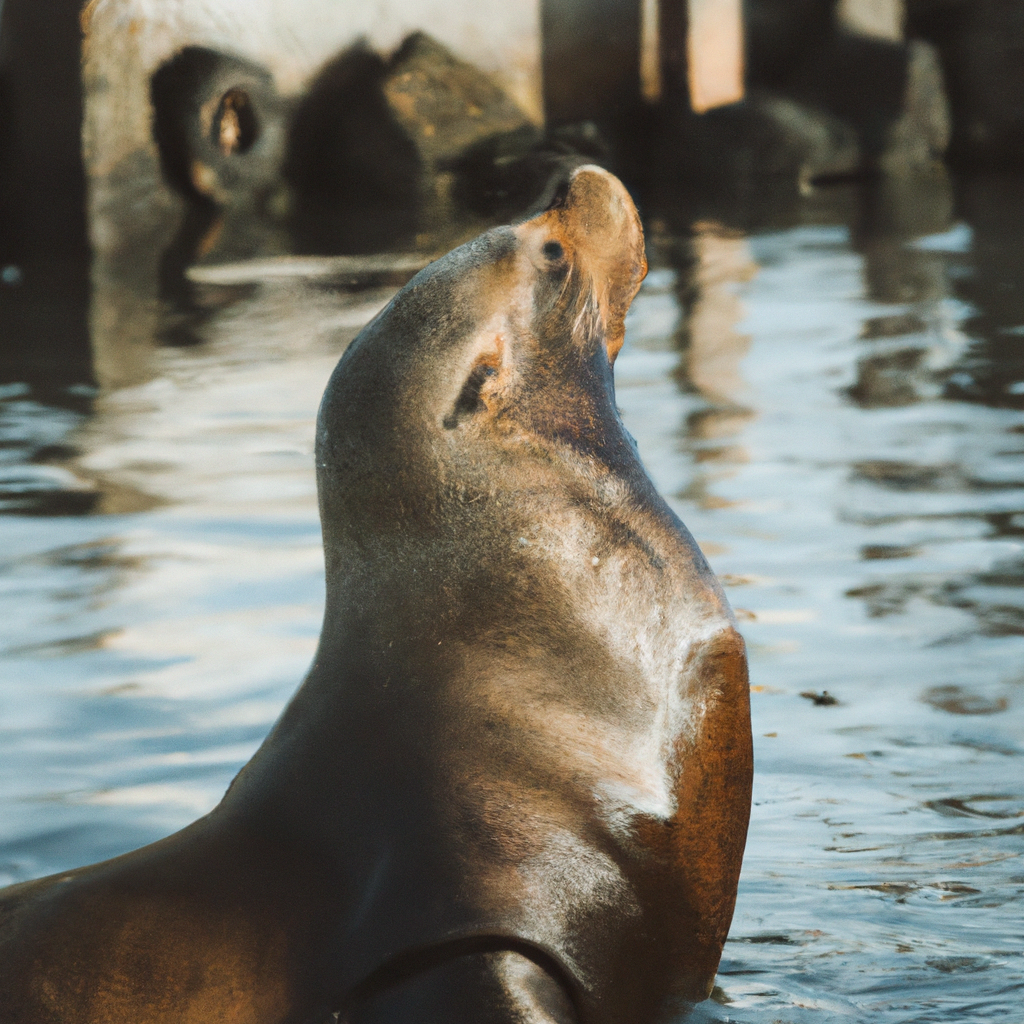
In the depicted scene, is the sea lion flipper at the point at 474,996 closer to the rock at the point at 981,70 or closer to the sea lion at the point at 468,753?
the sea lion at the point at 468,753

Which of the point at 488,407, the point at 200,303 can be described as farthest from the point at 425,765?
the point at 200,303

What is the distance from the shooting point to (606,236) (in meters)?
2.85

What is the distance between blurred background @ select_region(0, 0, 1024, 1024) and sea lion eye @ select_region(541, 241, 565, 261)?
1155mm

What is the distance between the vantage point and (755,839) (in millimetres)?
3545

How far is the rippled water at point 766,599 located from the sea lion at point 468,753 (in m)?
0.43

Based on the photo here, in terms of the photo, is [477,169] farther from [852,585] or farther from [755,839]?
[755,839]

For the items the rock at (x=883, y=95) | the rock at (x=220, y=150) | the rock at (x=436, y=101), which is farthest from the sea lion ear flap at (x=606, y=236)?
the rock at (x=883, y=95)

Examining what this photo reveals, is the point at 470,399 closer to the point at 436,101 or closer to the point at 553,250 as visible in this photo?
the point at 553,250

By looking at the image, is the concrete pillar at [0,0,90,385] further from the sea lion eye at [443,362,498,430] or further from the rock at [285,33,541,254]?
the sea lion eye at [443,362,498,430]

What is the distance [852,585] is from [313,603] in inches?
64.0

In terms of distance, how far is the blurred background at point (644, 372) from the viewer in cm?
374

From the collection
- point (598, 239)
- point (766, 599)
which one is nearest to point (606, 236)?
point (598, 239)

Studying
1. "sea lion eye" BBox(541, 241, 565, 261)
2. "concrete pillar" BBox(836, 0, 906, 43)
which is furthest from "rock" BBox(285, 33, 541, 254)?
Answer: "sea lion eye" BBox(541, 241, 565, 261)

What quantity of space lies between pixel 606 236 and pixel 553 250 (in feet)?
0.47
